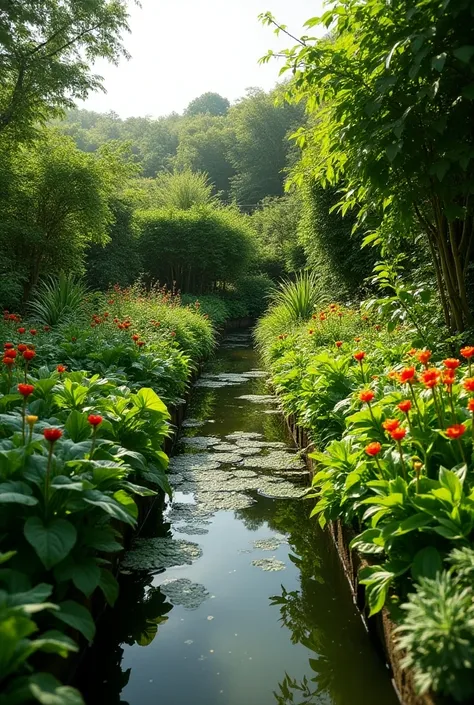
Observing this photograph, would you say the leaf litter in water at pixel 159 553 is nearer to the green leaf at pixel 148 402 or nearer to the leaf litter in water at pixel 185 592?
the leaf litter in water at pixel 185 592

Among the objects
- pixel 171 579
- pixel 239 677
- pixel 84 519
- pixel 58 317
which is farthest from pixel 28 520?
pixel 58 317

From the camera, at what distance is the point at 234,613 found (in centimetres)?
246

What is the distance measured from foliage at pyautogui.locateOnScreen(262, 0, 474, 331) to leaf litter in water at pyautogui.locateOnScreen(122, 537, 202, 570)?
7.96 ft

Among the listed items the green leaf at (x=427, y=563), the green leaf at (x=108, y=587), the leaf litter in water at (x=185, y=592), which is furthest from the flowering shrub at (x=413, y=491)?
the green leaf at (x=108, y=587)

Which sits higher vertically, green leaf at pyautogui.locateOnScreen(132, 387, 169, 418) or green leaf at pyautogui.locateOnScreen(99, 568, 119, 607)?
green leaf at pyautogui.locateOnScreen(132, 387, 169, 418)

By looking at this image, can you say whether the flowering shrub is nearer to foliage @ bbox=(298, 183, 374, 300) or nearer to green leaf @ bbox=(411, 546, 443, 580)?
green leaf @ bbox=(411, 546, 443, 580)

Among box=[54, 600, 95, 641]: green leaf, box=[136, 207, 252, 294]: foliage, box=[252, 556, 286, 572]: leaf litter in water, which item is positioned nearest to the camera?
box=[54, 600, 95, 641]: green leaf

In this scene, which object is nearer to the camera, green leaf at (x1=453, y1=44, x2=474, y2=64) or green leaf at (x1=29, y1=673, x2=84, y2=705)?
green leaf at (x1=29, y1=673, x2=84, y2=705)

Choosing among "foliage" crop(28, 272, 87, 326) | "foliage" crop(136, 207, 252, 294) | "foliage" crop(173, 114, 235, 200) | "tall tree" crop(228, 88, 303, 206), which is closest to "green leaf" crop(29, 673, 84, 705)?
"foliage" crop(28, 272, 87, 326)

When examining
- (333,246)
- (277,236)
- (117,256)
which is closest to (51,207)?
(117,256)

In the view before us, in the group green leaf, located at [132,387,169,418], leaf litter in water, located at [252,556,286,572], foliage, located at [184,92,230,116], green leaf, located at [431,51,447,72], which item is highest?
foliage, located at [184,92,230,116]

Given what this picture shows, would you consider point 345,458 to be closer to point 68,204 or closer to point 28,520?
point 28,520

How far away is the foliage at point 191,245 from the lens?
1905 cm

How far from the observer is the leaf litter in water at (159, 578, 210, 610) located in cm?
254
